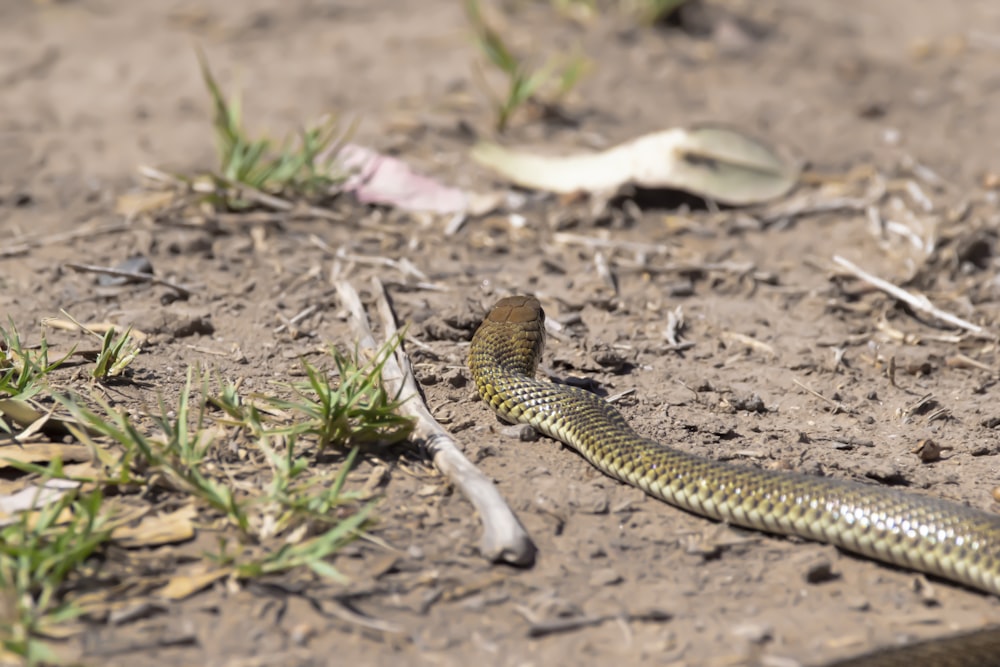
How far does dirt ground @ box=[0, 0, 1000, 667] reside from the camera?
4.25 m

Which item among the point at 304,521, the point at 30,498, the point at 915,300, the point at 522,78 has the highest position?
the point at 522,78

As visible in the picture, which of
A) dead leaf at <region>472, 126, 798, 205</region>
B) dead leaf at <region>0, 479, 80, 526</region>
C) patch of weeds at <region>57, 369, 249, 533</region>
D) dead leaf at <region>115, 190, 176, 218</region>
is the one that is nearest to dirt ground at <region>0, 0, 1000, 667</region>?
dead leaf at <region>115, 190, 176, 218</region>

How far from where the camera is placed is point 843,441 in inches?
224

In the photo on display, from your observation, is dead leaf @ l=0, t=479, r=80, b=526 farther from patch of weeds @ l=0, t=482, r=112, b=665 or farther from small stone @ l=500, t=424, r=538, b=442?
small stone @ l=500, t=424, r=538, b=442

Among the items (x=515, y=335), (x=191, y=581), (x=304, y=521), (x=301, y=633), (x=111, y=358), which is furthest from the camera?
(x=515, y=335)

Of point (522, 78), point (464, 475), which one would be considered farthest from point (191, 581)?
point (522, 78)

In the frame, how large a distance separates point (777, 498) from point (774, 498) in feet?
0.05

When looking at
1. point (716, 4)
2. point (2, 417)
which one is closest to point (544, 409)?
point (2, 417)

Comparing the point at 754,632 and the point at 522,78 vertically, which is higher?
the point at 522,78

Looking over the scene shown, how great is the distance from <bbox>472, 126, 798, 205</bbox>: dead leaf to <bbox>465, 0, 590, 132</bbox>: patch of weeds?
0.66 meters

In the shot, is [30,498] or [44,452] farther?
[44,452]

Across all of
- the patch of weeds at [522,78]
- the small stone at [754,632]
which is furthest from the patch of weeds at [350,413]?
the patch of weeds at [522,78]

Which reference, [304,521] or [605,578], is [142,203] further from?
[605,578]

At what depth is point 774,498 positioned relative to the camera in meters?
4.90
